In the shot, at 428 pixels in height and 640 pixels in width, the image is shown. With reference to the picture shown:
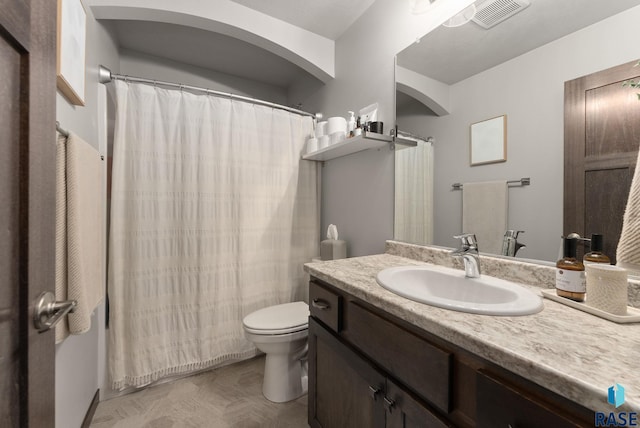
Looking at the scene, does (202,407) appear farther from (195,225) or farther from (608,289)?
(608,289)

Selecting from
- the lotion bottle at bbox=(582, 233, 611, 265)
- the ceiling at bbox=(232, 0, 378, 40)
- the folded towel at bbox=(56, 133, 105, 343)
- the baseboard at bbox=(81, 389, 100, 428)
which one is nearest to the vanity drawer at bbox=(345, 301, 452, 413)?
the lotion bottle at bbox=(582, 233, 611, 265)

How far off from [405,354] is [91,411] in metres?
1.79

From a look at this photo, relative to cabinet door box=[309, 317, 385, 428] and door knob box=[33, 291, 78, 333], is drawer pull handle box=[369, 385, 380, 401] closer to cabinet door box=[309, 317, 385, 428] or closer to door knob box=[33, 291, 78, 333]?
cabinet door box=[309, 317, 385, 428]

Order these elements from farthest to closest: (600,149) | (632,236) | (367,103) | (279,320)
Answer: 1. (367,103)
2. (279,320)
3. (600,149)
4. (632,236)

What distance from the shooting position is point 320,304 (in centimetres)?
111

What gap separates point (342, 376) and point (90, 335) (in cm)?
141

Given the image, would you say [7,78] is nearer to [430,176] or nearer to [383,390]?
[383,390]

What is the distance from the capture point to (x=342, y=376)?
100 centimetres

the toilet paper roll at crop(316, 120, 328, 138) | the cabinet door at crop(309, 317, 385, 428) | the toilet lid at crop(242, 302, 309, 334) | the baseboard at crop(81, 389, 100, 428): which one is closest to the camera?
the cabinet door at crop(309, 317, 385, 428)

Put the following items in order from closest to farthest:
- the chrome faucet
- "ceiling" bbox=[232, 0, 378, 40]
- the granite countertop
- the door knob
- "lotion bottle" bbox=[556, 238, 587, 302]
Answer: the granite countertop → the door knob → "lotion bottle" bbox=[556, 238, 587, 302] → the chrome faucet → "ceiling" bbox=[232, 0, 378, 40]

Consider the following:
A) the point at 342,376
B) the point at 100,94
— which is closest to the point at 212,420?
the point at 342,376

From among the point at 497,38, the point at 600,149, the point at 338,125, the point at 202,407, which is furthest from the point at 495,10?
the point at 202,407

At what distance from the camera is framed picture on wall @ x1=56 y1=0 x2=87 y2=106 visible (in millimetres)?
936

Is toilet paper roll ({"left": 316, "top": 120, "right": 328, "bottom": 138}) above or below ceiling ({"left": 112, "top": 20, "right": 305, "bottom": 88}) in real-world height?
below
